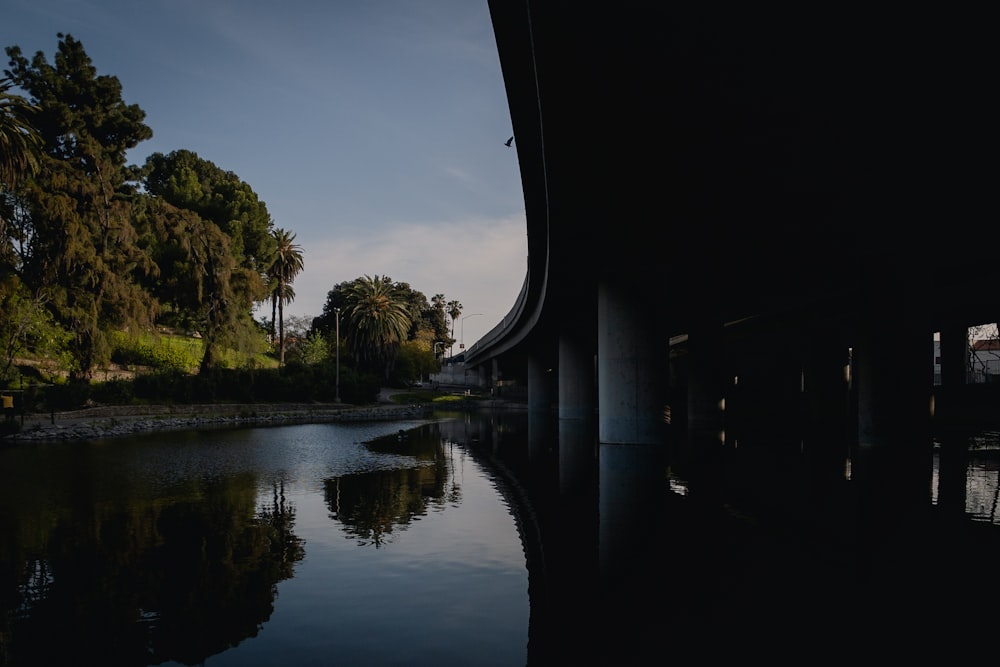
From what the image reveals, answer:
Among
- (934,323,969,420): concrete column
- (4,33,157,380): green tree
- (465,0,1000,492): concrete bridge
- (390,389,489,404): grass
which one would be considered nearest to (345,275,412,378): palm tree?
(390,389,489,404): grass

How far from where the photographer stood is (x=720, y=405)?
41625 millimetres

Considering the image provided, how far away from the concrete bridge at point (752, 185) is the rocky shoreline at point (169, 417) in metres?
24.3

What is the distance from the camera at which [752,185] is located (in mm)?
19047

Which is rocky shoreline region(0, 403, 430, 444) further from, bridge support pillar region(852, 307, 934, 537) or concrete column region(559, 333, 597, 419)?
bridge support pillar region(852, 307, 934, 537)

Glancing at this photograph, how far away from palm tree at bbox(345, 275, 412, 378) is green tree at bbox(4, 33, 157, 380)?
40920 mm

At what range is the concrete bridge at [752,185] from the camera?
37.4 ft

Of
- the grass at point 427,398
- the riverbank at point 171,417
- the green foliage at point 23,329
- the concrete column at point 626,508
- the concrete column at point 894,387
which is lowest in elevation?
the grass at point 427,398

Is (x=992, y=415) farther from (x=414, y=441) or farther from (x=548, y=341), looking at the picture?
(x=414, y=441)

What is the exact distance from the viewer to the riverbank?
36.3 metres

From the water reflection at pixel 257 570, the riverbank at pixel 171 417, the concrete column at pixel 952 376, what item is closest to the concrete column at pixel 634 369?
the water reflection at pixel 257 570

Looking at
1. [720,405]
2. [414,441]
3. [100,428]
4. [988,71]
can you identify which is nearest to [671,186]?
[988,71]

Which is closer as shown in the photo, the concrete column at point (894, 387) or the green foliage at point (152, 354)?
the concrete column at point (894, 387)

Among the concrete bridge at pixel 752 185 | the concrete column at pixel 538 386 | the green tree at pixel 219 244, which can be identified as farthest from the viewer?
the concrete column at pixel 538 386

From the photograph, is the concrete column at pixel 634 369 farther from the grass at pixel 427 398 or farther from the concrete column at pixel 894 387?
the grass at pixel 427 398
